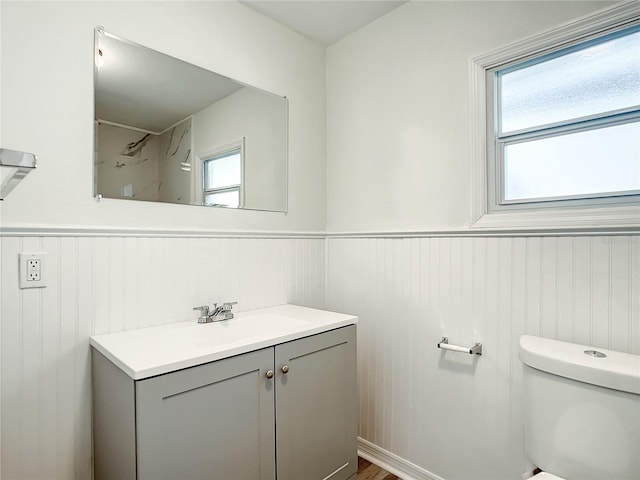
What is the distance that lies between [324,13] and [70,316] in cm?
186

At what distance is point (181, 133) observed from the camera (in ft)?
5.15

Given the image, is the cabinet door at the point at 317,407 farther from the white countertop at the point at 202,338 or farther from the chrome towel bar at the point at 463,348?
the chrome towel bar at the point at 463,348

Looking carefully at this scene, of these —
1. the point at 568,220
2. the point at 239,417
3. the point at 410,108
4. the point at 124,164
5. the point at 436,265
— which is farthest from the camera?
the point at 410,108

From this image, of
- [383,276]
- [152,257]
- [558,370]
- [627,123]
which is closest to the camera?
[558,370]

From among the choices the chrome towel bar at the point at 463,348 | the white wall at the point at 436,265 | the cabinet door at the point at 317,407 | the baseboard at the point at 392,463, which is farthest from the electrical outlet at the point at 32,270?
the baseboard at the point at 392,463

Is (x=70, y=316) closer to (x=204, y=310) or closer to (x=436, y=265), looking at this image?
(x=204, y=310)

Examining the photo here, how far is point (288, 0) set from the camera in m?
1.77

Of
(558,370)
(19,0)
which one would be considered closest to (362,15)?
(19,0)

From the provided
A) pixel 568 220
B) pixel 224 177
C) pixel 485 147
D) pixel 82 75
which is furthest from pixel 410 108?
pixel 82 75

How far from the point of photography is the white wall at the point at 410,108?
1535 mm

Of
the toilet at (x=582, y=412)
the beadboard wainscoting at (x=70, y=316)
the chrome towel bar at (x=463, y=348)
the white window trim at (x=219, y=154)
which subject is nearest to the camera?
the toilet at (x=582, y=412)

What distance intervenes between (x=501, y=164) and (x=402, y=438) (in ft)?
4.65

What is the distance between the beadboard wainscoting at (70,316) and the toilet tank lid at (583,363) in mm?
1332

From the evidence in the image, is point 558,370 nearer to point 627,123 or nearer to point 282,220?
point 627,123
